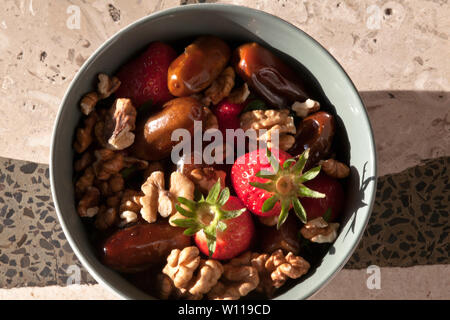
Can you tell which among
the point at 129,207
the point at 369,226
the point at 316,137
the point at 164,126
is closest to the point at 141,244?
the point at 129,207

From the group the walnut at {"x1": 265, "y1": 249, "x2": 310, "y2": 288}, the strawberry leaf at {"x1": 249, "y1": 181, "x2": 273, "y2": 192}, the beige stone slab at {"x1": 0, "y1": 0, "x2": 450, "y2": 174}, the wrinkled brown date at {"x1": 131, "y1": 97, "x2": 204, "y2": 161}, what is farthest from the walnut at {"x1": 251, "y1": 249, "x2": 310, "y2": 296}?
the beige stone slab at {"x1": 0, "y1": 0, "x2": 450, "y2": 174}

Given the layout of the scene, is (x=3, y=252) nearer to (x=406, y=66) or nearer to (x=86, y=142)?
(x=86, y=142)

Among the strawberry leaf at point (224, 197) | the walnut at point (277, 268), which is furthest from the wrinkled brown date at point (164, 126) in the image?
the walnut at point (277, 268)

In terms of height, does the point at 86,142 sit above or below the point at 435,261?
above

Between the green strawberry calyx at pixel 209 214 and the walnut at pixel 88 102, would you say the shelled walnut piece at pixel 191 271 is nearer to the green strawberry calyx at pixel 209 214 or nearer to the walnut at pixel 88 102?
the green strawberry calyx at pixel 209 214
